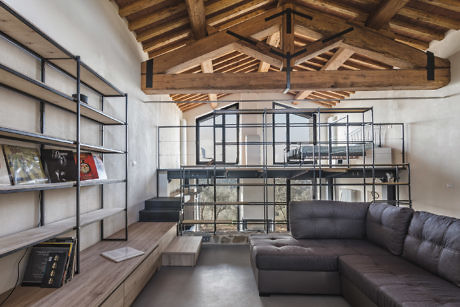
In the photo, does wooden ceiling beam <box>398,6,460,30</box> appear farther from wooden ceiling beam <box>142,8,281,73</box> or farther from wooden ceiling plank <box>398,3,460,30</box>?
wooden ceiling beam <box>142,8,281,73</box>

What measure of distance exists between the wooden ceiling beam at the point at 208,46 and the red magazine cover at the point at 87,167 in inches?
89.7

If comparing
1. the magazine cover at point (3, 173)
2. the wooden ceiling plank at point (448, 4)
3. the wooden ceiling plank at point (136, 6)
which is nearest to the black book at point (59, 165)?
the magazine cover at point (3, 173)

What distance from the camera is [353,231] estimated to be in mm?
2945

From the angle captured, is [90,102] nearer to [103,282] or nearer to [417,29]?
[103,282]

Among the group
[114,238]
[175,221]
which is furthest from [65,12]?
[175,221]

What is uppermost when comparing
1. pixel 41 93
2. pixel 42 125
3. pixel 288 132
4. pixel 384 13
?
pixel 384 13

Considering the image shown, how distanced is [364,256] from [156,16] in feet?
12.6

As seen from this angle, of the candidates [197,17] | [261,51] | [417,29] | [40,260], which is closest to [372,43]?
[417,29]

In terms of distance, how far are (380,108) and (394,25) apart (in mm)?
2479

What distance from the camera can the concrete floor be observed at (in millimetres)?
2352

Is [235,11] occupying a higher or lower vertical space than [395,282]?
higher

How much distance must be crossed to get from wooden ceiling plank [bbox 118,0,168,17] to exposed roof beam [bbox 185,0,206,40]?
0.39 metres

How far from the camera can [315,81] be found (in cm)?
423

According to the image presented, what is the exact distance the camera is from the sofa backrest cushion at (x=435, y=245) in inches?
71.7
